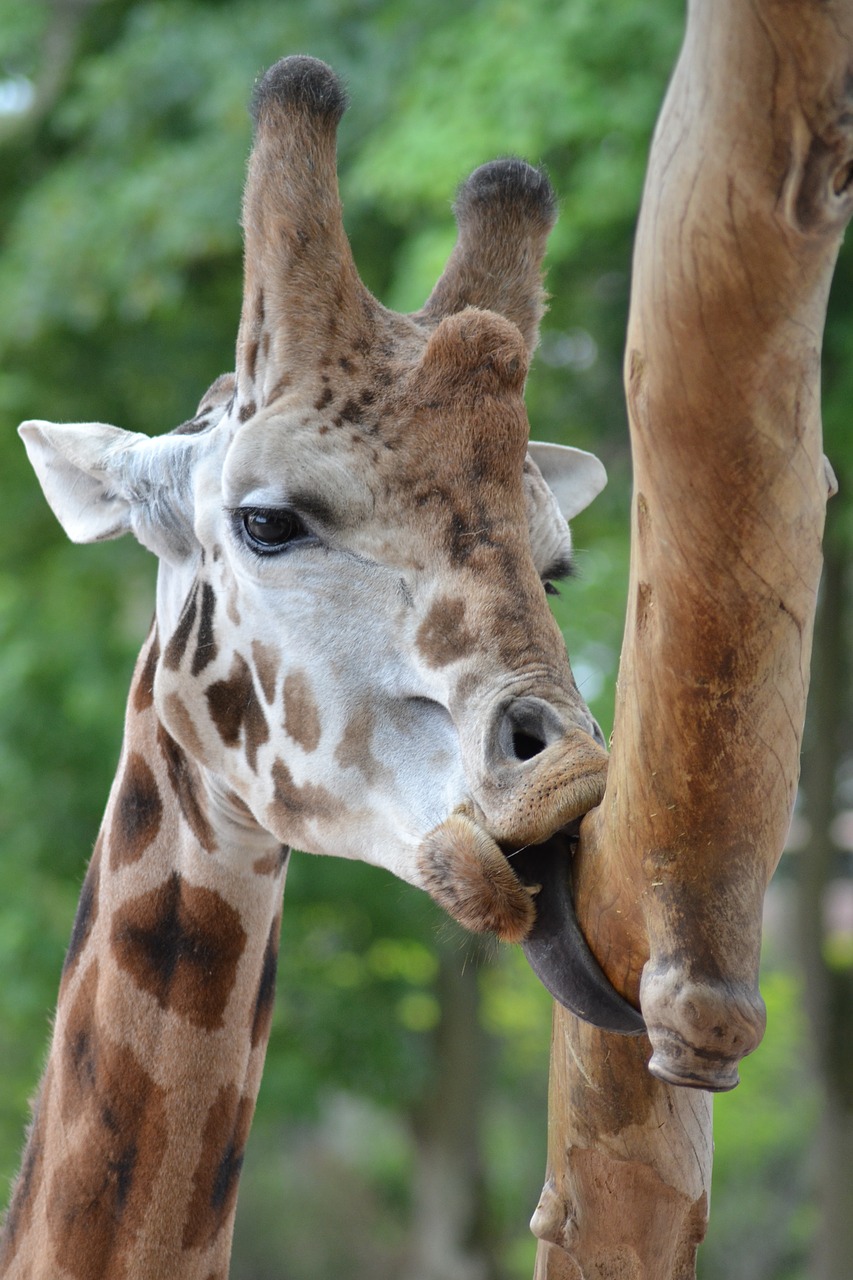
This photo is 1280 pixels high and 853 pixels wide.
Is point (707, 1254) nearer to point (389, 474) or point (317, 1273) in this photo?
point (317, 1273)

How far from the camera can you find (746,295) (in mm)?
1356

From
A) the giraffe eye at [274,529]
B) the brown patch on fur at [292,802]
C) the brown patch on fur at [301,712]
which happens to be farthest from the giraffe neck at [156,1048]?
A: the giraffe eye at [274,529]

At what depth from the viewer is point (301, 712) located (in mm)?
2363

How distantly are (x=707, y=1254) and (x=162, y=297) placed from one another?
13.2m

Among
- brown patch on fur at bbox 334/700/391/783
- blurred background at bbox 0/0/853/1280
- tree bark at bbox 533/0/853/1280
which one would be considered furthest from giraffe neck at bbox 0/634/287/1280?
blurred background at bbox 0/0/853/1280

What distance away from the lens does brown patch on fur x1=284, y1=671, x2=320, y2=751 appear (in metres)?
2.34

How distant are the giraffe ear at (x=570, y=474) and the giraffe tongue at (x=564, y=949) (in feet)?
4.37

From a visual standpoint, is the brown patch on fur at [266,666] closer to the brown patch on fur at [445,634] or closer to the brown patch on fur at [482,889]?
the brown patch on fur at [445,634]

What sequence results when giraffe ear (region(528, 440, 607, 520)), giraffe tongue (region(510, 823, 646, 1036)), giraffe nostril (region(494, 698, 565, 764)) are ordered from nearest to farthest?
giraffe tongue (region(510, 823, 646, 1036)) < giraffe nostril (region(494, 698, 565, 764)) < giraffe ear (region(528, 440, 607, 520))

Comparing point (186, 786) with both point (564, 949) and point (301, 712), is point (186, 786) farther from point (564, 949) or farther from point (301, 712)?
point (564, 949)

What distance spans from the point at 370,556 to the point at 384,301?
6.52 meters

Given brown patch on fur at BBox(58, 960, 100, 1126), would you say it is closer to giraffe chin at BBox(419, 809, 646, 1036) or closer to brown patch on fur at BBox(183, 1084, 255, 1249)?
brown patch on fur at BBox(183, 1084, 255, 1249)

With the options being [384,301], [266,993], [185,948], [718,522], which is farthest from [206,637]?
[384,301]

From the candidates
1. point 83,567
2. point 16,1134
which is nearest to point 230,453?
point 83,567
